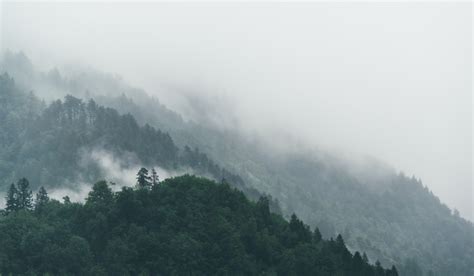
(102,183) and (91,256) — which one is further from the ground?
(102,183)

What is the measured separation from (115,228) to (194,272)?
21.1m

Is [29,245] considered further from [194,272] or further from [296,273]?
[296,273]

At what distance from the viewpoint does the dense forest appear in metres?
162

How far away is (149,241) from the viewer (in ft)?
576

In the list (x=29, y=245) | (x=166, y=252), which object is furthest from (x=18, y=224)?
(x=166, y=252)

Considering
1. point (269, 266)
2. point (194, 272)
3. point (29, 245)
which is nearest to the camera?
point (29, 245)

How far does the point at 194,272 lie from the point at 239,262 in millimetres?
11460

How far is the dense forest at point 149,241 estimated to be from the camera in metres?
162

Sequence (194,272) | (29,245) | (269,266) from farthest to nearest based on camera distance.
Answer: (269,266), (194,272), (29,245)

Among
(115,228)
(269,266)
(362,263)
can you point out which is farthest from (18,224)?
(362,263)

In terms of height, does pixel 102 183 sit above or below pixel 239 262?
above

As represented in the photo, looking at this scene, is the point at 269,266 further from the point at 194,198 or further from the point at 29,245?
the point at 29,245

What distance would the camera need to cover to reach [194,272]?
17512 cm

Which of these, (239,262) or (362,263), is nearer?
(239,262)
